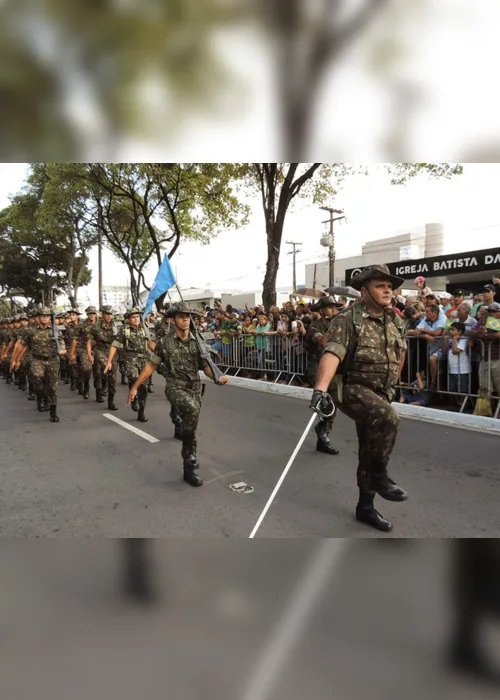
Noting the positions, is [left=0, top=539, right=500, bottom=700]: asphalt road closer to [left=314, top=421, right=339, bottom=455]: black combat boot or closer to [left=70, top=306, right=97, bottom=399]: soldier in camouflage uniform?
[left=314, top=421, right=339, bottom=455]: black combat boot

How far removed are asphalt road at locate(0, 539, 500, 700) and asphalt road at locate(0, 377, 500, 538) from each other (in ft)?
1.07

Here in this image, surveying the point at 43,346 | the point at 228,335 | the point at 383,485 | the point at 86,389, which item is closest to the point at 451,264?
the point at 228,335

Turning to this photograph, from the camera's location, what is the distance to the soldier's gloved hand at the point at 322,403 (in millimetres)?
3254

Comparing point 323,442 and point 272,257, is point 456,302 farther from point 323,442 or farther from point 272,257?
point 272,257

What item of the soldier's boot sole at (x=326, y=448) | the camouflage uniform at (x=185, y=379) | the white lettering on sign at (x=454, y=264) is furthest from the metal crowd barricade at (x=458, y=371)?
the white lettering on sign at (x=454, y=264)

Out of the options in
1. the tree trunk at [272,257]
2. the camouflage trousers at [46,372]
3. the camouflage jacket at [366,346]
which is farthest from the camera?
the tree trunk at [272,257]

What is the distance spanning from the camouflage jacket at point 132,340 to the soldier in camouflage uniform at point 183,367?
3667 millimetres

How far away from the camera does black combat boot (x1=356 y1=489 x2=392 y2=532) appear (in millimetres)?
3637

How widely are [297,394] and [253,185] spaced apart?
8.64 meters

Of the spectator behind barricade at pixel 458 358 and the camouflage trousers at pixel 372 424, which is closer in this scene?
the camouflage trousers at pixel 372 424

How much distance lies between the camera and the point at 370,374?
12.0ft

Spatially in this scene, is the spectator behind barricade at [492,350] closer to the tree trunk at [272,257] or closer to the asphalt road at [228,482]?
the asphalt road at [228,482]

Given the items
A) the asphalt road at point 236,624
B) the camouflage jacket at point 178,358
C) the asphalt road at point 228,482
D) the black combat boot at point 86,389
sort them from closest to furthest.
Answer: the asphalt road at point 236,624 → the asphalt road at point 228,482 → the camouflage jacket at point 178,358 → the black combat boot at point 86,389

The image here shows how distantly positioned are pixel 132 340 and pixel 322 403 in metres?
5.96
